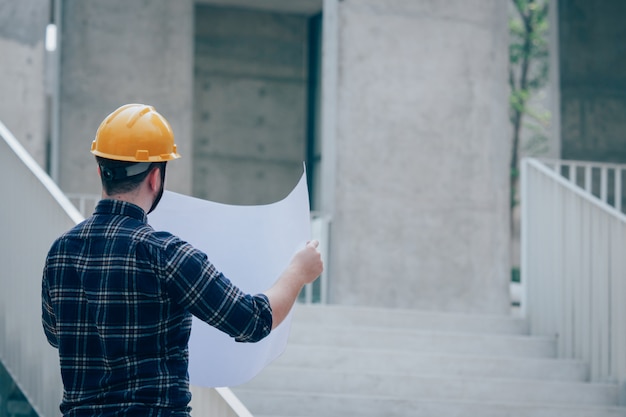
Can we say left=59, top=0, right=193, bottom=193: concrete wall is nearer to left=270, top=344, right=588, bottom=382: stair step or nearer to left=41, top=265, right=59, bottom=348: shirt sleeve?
left=270, top=344, right=588, bottom=382: stair step

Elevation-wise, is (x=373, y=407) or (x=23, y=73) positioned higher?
(x=23, y=73)

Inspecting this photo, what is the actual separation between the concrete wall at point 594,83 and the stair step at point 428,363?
5566 mm

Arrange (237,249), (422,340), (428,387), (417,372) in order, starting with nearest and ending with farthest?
(237,249), (428,387), (417,372), (422,340)

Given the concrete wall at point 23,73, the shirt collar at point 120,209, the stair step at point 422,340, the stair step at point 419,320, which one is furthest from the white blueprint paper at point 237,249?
the concrete wall at point 23,73

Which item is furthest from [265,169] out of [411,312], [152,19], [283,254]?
[283,254]

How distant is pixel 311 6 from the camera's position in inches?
629

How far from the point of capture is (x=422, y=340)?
22.2ft

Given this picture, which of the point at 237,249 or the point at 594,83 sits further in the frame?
the point at 594,83

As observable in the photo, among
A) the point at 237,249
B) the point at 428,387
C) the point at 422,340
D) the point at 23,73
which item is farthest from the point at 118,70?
the point at 237,249

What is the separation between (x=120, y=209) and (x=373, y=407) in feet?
11.5

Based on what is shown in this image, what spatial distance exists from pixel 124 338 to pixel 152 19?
35.9ft

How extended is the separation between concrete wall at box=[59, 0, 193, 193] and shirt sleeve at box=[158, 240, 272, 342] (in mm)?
9919

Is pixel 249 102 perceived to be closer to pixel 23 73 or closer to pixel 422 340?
pixel 23 73

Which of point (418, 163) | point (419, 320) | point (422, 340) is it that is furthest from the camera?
point (418, 163)
